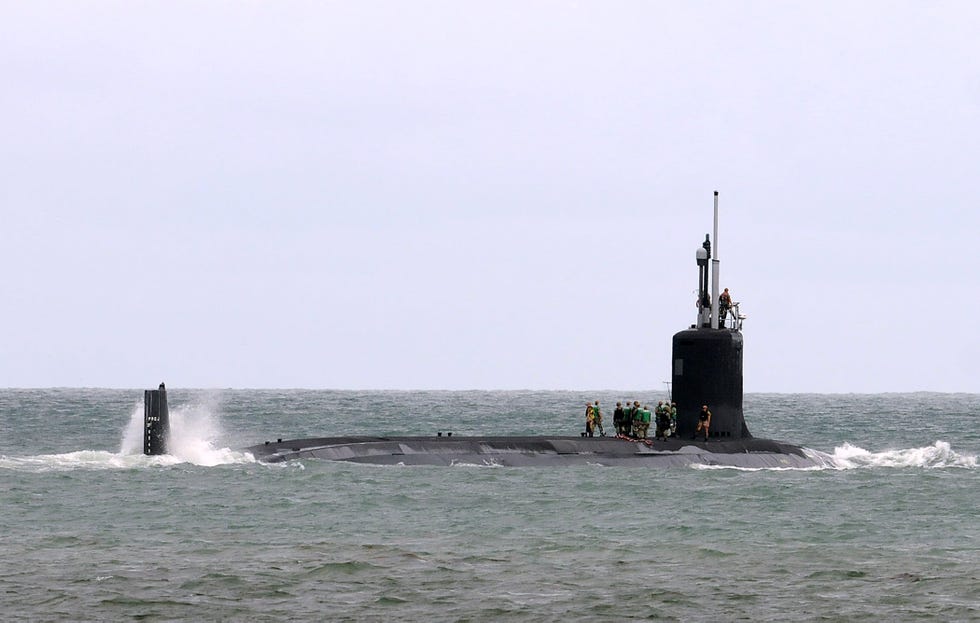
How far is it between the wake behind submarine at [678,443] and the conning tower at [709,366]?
0.03 meters

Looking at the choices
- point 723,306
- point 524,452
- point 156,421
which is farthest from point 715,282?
point 156,421

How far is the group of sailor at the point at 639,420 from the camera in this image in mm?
38250

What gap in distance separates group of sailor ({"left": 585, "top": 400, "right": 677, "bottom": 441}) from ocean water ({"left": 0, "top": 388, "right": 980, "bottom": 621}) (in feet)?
9.66

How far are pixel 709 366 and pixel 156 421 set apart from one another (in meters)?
13.9

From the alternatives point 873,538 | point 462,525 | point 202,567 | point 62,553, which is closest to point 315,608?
point 202,567

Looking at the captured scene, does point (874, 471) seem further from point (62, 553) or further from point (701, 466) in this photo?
point (62, 553)

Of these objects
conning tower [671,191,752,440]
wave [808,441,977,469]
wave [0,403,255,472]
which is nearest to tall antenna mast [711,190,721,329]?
conning tower [671,191,752,440]

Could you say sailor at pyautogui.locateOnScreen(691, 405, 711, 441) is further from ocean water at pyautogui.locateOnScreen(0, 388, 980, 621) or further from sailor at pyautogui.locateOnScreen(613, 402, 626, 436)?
ocean water at pyautogui.locateOnScreen(0, 388, 980, 621)

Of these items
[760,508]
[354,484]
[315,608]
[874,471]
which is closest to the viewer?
[315,608]

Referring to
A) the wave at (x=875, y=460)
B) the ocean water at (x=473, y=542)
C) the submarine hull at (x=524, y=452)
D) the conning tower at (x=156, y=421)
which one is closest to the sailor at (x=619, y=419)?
the submarine hull at (x=524, y=452)

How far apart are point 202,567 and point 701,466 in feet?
59.1

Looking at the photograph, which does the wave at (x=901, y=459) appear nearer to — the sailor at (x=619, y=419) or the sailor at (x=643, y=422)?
the sailor at (x=643, y=422)

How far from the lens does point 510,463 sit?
35.9 metres

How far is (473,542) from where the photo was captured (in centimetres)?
2392
